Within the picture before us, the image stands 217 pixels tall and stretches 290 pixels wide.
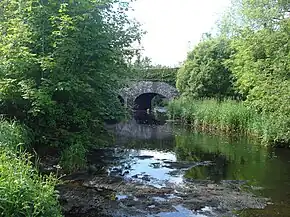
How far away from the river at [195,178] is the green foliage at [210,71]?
9.66 metres

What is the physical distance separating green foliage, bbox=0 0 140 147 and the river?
5.57 feet

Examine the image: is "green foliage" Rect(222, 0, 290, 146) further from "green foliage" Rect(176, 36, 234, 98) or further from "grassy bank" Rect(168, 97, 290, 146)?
"green foliage" Rect(176, 36, 234, 98)

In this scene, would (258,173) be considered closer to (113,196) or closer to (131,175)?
(131,175)

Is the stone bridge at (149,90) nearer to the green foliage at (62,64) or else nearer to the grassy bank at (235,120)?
the grassy bank at (235,120)

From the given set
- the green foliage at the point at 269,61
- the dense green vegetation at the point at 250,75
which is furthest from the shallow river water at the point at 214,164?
the green foliage at the point at 269,61

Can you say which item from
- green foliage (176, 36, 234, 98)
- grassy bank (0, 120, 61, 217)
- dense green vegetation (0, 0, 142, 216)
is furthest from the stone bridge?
grassy bank (0, 120, 61, 217)

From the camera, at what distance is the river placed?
7.37m

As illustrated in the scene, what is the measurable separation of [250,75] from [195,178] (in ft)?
33.6

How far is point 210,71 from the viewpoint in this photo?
25.5 metres

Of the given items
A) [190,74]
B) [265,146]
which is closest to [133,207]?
[265,146]

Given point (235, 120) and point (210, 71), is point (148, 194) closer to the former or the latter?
point (235, 120)

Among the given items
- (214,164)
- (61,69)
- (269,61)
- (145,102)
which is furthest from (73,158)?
(145,102)

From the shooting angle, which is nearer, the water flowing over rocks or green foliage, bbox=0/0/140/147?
the water flowing over rocks

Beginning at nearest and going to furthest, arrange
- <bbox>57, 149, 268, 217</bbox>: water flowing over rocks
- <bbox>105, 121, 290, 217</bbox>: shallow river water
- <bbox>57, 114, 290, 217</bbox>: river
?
<bbox>57, 149, 268, 217</bbox>: water flowing over rocks → <bbox>57, 114, 290, 217</bbox>: river → <bbox>105, 121, 290, 217</bbox>: shallow river water
